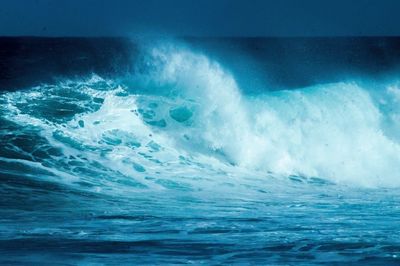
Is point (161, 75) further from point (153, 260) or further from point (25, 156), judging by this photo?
point (153, 260)

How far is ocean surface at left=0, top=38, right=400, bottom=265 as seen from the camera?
16.9ft

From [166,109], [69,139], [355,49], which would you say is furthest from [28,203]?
[355,49]

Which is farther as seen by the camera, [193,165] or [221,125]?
[221,125]

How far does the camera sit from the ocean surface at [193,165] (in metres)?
5.15

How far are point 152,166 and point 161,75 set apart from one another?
16.7 ft

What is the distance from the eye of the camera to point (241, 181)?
374 inches

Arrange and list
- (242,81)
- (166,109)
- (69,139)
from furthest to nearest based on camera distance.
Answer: (242,81), (166,109), (69,139)

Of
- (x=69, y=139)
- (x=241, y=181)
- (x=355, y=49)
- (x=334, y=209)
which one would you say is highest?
(x=355, y=49)

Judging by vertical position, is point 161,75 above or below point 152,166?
above

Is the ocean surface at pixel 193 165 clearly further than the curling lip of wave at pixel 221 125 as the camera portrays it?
No

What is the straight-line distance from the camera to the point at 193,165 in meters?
10.2

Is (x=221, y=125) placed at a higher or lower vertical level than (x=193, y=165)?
higher

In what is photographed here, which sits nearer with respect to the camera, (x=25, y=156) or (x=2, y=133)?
(x=25, y=156)

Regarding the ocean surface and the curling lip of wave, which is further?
the curling lip of wave
